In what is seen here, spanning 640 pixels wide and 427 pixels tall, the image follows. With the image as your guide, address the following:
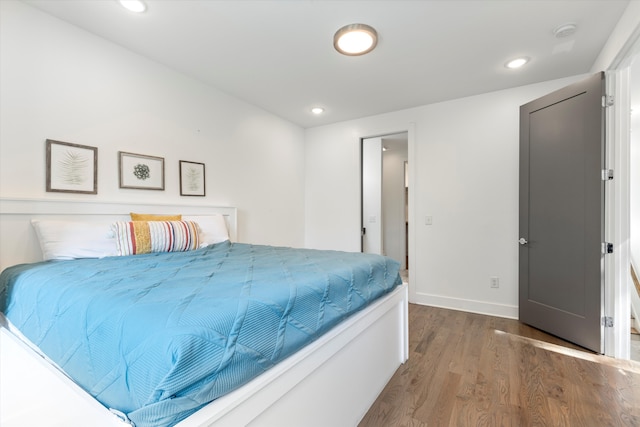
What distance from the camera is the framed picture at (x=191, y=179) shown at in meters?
2.87

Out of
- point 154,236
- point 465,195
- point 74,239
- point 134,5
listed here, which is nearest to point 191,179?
point 154,236

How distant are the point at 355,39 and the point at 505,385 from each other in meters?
2.67

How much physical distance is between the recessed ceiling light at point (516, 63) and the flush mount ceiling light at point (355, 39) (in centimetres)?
134

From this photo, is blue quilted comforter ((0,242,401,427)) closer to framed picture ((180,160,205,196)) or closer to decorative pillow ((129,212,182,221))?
decorative pillow ((129,212,182,221))

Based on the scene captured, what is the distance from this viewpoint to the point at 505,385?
183cm

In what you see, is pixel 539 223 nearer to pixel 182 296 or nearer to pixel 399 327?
pixel 399 327

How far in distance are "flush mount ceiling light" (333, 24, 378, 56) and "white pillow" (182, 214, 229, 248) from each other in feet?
6.37

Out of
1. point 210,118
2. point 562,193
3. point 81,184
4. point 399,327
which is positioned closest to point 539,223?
point 562,193

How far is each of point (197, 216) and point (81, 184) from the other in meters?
0.91

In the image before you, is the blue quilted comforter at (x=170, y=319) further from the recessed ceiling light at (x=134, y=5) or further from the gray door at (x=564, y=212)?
the gray door at (x=564, y=212)

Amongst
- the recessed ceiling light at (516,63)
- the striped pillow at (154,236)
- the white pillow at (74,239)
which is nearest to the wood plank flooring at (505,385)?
the striped pillow at (154,236)

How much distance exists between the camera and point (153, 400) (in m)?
0.70

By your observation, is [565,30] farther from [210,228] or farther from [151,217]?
[151,217]

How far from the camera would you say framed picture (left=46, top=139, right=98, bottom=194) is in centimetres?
204
